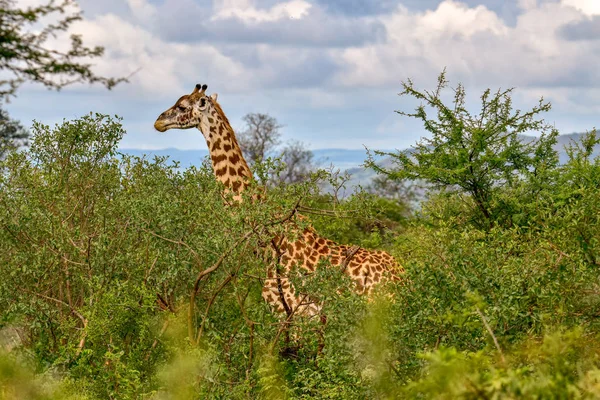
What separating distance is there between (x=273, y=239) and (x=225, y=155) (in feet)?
7.36

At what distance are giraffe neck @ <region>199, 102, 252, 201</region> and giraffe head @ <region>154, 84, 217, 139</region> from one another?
13cm

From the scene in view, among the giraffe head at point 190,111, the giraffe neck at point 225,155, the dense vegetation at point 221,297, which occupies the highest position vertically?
the giraffe head at point 190,111

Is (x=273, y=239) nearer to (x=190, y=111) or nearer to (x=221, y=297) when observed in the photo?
(x=221, y=297)

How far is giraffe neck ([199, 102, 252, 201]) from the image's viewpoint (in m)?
12.1

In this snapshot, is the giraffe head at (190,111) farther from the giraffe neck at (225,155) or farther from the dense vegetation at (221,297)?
the dense vegetation at (221,297)

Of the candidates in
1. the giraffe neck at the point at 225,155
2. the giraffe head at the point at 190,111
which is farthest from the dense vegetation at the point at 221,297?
the giraffe head at the point at 190,111

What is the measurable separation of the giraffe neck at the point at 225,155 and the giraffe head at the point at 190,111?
0.41ft

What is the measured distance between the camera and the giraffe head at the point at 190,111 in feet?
41.1

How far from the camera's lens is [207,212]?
9.48 meters

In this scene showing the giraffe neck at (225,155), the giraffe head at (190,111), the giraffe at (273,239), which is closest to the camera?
the giraffe at (273,239)

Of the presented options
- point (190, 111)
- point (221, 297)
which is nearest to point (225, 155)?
point (190, 111)

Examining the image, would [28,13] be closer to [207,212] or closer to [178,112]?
[207,212]

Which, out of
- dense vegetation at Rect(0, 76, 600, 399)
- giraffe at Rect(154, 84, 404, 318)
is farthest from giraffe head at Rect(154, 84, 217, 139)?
dense vegetation at Rect(0, 76, 600, 399)

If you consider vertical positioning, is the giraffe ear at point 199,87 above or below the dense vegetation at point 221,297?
above
